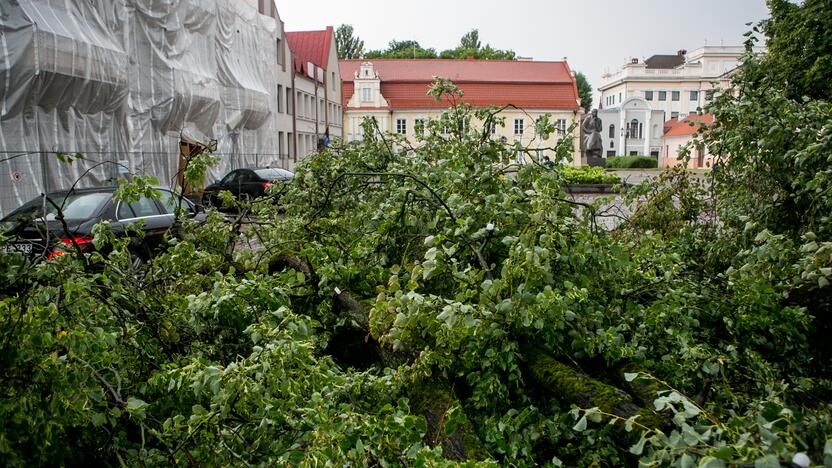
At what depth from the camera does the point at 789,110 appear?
507cm

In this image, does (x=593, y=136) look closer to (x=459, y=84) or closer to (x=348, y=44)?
(x=459, y=84)

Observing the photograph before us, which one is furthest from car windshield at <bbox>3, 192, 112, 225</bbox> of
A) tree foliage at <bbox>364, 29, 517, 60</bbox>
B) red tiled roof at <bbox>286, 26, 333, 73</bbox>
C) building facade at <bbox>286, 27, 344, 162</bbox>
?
tree foliage at <bbox>364, 29, 517, 60</bbox>

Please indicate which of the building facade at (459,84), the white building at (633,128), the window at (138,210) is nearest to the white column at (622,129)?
the white building at (633,128)

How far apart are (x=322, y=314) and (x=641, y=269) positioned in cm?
210

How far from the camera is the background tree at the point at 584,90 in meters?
106

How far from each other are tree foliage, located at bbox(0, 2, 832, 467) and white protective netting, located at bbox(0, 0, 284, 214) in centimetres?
742

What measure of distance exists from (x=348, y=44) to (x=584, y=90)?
132ft

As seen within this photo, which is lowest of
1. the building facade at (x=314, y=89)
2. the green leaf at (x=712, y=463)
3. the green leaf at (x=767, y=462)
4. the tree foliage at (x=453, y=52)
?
the green leaf at (x=712, y=463)

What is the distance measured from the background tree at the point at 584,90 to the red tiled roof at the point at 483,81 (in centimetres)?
3747

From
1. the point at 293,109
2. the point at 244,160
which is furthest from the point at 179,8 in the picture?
the point at 293,109

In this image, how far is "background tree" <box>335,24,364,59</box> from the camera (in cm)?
8831

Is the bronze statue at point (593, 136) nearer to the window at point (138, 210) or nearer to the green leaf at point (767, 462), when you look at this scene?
the window at point (138, 210)

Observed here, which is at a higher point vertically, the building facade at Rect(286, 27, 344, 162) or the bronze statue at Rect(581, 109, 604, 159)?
the building facade at Rect(286, 27, 344, 162)

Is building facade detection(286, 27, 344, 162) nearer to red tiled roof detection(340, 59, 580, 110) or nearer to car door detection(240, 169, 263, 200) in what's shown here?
red tiled roof detection(340, 59, 580, 110)
